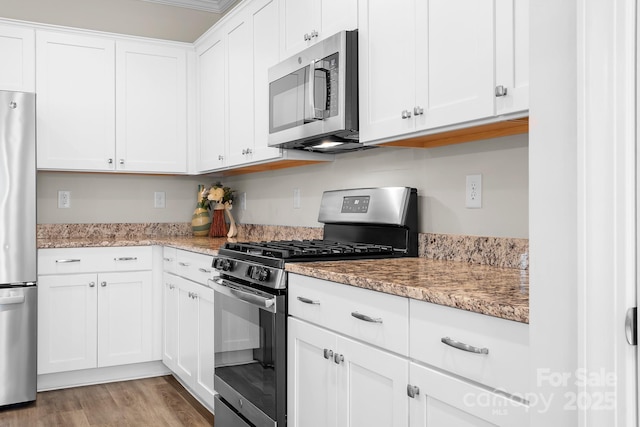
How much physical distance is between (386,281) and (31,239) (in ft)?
8.12

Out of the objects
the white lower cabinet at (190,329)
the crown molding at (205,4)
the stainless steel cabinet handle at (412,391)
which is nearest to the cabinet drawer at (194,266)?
the white lower cabinet at (190,329)

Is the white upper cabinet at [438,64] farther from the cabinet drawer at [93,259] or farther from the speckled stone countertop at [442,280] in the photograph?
the cabinet drawer at [93,259]

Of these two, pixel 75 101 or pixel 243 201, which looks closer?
pixel 75 101

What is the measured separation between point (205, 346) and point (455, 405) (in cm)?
195

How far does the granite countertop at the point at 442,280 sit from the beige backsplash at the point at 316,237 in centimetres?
5

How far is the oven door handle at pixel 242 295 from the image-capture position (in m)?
2.20

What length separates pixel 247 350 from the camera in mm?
2422

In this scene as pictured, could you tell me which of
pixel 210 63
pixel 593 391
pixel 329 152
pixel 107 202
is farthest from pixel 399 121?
pixel 107 202

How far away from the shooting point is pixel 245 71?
332cm

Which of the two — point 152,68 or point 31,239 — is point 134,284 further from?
point 152,68

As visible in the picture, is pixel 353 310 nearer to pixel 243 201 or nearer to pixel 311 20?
pixel 311 20

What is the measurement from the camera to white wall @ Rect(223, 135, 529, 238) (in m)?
2.04

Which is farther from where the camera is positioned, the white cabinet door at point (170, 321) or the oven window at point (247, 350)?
the white cabinet door at point (170, 321)

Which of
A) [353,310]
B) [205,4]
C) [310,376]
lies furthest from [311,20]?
[205,4]
